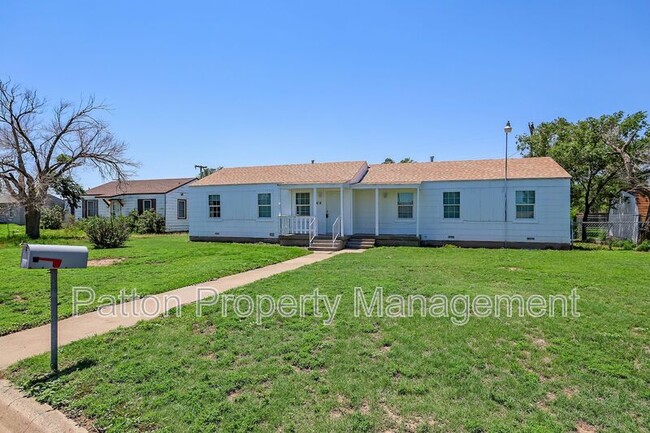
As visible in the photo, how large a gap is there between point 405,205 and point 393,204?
0.57 m

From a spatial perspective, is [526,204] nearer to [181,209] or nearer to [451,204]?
[451,204]

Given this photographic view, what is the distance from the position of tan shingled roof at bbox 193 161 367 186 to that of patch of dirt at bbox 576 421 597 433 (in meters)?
14.6

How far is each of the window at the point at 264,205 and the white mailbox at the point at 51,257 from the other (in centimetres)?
1495

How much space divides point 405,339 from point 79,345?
378 cm

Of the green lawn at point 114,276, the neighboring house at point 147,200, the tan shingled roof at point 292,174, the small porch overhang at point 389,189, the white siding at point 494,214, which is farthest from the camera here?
the neighboring house at point 147,200

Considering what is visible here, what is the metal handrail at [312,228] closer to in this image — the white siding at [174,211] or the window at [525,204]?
the window at [525,204]

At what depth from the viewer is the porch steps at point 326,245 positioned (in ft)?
53.0

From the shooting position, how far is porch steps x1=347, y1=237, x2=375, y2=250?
16.8m

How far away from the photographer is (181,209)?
30000mm

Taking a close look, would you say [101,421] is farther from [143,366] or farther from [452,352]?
[452,352]

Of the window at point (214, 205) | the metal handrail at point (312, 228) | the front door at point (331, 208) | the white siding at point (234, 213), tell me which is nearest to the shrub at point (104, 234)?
the white siding at point (234, 213)

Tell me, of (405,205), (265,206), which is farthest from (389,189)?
(265,206)

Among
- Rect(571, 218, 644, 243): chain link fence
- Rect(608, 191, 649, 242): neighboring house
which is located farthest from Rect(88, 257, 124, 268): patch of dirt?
Rect(608, 191, 649, 242): neighboring house

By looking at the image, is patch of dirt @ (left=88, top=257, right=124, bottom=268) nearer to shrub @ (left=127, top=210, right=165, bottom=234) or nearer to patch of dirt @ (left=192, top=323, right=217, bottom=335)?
patch of dirt @ (left=192, top=323, right=217, bottom=335)
